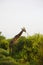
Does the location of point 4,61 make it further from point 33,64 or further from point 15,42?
point 15,42

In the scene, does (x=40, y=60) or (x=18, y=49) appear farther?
(x=18, y=49)

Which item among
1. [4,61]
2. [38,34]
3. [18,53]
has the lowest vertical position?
[4,61]

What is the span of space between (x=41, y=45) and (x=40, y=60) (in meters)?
1.39

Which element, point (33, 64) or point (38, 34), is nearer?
point (33, 64)

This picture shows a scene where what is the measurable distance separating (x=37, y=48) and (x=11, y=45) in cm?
298

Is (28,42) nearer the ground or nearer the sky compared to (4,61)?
nearer the sky

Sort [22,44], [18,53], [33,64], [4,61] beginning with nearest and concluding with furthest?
[4,61] < [33,64] < [18,53] < [22,44]

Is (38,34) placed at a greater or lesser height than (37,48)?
greater

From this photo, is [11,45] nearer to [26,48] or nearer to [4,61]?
[26,48]

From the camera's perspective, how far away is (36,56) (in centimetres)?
1803

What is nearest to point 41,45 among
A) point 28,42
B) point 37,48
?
point 37,48

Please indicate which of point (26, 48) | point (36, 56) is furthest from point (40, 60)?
point (26, 48)

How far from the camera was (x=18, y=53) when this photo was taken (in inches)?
766

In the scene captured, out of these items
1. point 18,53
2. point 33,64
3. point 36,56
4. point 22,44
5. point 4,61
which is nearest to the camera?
point 4,61
